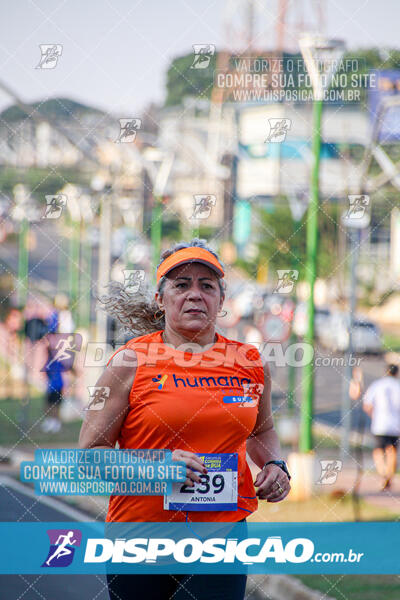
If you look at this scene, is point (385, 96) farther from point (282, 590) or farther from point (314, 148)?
point (282, 590)

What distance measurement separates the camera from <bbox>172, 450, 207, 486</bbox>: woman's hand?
113 inches

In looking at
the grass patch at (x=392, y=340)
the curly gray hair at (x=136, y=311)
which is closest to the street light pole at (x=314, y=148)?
the curly gray hair at (x=136, y=311)

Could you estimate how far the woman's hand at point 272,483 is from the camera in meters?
3.07

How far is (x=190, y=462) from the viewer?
9.43 feet

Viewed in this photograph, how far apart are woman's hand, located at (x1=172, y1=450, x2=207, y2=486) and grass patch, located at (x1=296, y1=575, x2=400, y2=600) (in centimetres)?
276

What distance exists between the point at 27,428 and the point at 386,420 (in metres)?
5.20

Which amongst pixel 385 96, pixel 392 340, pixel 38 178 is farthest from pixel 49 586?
pixel 392 340

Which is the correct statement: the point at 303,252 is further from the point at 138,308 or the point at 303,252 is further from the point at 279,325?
the point at 138,308

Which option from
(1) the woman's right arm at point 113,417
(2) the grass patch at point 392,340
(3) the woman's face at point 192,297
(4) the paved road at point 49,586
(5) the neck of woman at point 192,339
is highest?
(2) the grass patch at point 392,340

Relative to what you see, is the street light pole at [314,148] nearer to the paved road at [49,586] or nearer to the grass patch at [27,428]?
the paved road at [49,586]

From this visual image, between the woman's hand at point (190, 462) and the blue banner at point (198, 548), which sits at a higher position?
the woman's hand at point (190, 462)

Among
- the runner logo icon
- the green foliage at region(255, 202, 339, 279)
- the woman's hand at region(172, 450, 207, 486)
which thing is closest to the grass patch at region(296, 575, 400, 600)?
the runner logo icon

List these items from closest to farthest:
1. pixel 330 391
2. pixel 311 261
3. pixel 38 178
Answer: pixel 311 261, pixel 38 178, pixel 330 391

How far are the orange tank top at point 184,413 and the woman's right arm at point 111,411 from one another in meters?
0.02
